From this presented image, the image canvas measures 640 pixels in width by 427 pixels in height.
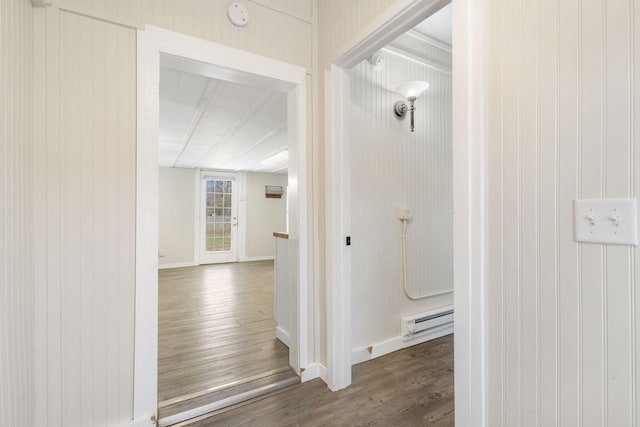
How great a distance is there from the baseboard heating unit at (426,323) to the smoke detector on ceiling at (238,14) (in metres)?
2.51

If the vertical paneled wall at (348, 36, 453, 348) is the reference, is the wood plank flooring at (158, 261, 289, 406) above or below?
below

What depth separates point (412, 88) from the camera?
7.44ft

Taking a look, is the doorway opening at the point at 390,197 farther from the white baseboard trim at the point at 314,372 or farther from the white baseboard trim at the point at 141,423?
the white baseboard trim at the point at 141,423

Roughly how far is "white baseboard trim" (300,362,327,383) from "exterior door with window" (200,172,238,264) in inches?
224

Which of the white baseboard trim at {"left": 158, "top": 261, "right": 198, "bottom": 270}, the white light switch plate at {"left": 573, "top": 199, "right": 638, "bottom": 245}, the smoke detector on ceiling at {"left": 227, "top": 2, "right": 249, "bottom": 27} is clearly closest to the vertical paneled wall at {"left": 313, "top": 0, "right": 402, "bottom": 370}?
the smoke detector on ceiling at {"left": 227, "top": 2, "right": 249, "bottom": 27}

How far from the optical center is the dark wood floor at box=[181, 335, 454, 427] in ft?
5.06

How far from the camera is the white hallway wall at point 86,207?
1.26 m

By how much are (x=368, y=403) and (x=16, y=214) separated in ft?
6.47

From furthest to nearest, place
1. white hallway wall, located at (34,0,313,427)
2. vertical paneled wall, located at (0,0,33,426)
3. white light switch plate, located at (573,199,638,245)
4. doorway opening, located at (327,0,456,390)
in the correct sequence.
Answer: doorway opening, located at (327,0,456,390) → white hallway wall, located at (34,0,313,427) → vertical paneled wall, located at (0,0,33,426) → white light switch plate, located at (573,199,638,245)

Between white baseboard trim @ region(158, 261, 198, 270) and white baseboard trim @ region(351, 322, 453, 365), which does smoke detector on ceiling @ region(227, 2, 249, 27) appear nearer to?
white baseboard trim @ region(351, 322, 453, 365)

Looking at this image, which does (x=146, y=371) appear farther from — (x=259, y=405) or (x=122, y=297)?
(x=259, y=405)

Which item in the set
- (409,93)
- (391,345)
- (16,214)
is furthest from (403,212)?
(16,214)

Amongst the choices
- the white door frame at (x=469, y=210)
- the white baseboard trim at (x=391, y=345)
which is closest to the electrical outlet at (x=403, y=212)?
the white baseboard trim at (x=391, y=345)

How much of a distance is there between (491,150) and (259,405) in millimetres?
1831
